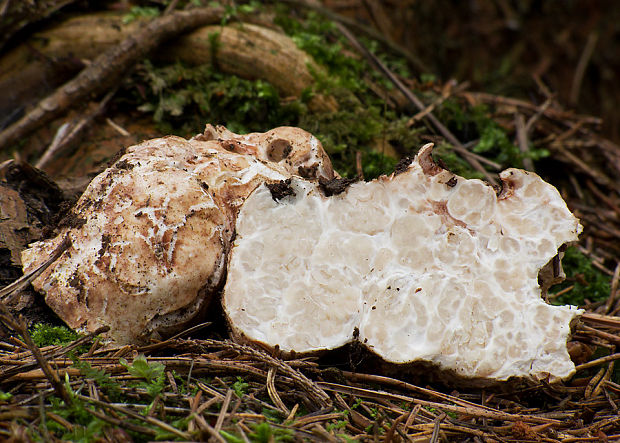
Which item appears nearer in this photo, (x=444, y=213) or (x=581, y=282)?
(x=444, y=213)

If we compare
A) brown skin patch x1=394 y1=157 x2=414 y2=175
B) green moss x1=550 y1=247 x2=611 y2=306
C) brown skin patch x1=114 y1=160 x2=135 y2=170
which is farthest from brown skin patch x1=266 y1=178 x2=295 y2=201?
green moss x1=550 y1=247 x2=611 y2=306

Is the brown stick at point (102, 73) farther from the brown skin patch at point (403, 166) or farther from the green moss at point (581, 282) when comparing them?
the green moss at point (581, 282)

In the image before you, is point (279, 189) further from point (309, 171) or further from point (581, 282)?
point (581, 282)

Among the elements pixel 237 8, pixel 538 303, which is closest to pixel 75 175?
pixel 237 8

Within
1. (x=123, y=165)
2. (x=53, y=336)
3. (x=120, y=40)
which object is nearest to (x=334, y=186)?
(x=123, y=165)

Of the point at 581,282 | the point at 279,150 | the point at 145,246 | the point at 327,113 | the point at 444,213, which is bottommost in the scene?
the point at 581,282

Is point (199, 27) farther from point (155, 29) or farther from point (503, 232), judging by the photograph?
point (503, 232)

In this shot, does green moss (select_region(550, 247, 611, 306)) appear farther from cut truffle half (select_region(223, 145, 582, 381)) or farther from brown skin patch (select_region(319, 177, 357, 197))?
brown skin patch (select_region(319, 177, 357, 197))

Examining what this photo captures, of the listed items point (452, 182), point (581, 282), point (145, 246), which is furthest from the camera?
point (581, 282)
